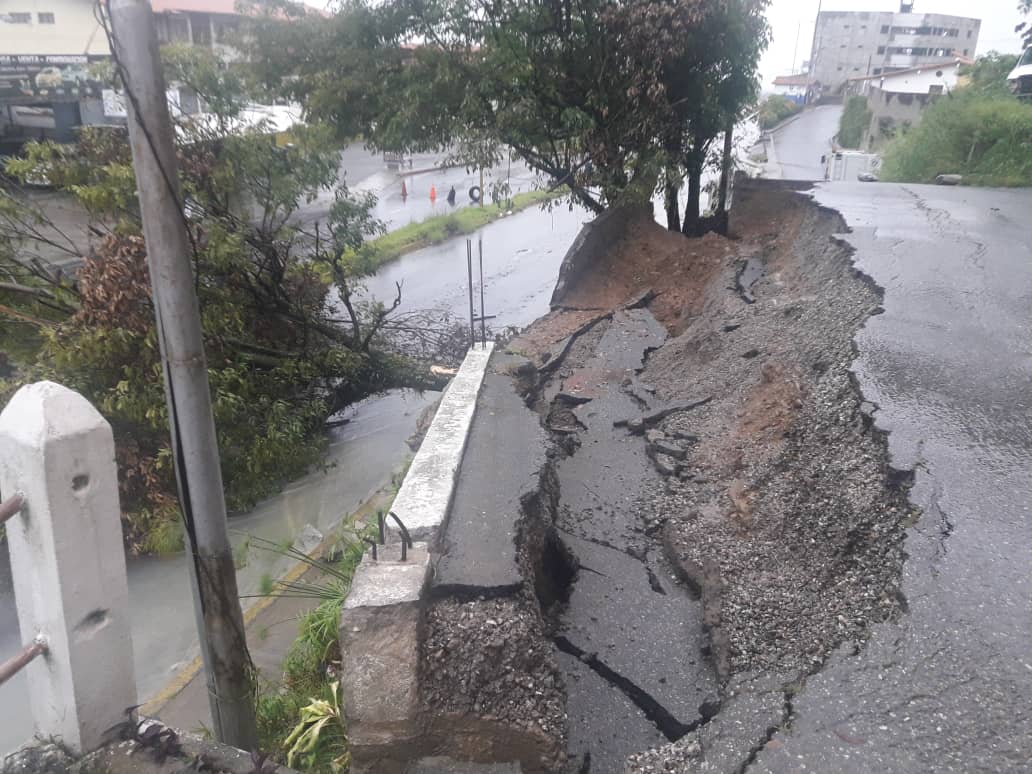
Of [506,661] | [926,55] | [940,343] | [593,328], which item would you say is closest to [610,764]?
[506,661]

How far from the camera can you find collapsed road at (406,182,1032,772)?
2639 millimetres

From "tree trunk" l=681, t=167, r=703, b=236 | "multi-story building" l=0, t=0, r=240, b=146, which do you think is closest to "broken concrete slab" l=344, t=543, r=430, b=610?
"tree trunk" l=681, t=167, r=703, b=236

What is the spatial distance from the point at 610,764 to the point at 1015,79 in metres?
25.7

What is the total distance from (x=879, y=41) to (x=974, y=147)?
63.4m

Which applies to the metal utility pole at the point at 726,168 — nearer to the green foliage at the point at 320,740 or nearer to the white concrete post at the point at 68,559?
the green foliage at the point at 320,740

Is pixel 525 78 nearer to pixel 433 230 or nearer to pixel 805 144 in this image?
pixel 433 230

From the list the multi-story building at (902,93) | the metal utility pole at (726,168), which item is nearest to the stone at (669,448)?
the metal utility pole at (726,168)

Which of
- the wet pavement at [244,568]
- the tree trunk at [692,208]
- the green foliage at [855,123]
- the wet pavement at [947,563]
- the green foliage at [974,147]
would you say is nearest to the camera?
the wet pavement at [947,563]

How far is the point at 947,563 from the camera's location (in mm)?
3092

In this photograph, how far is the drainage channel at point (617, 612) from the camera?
3.38m

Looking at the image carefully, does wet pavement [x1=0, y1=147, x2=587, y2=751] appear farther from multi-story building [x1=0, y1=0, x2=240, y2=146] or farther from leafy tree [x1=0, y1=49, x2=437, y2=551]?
multi-story building [x1=0, y1=0, x2=240, y2=146]

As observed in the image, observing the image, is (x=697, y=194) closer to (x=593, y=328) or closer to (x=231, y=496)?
(x=593, y=328)

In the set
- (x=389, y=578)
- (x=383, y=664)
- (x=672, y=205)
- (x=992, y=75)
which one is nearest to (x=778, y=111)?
(x=992, y=75)

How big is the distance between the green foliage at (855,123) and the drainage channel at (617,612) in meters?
34.7
